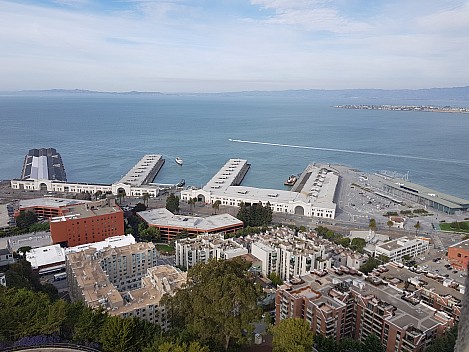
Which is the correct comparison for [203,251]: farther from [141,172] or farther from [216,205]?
[141,172]

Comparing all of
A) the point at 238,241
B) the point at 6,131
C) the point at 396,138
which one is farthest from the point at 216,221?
the point at 6,131

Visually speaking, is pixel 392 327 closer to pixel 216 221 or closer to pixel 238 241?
pixel 238 241

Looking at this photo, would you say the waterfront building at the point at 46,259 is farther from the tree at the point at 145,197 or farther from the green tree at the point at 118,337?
the tree at the point at 145,197

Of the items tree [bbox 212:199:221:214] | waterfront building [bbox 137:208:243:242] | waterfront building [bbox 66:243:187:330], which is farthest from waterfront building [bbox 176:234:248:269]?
tree [bbox 212:199:221:214]

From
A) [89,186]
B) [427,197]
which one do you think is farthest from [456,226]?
[89,186]

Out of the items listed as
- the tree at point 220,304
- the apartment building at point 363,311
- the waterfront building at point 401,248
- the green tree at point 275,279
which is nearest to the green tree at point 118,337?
the tree at point 220,304

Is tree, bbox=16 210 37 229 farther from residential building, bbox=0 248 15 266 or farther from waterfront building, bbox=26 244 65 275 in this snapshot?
residential building, bbox=0 248 15 266
